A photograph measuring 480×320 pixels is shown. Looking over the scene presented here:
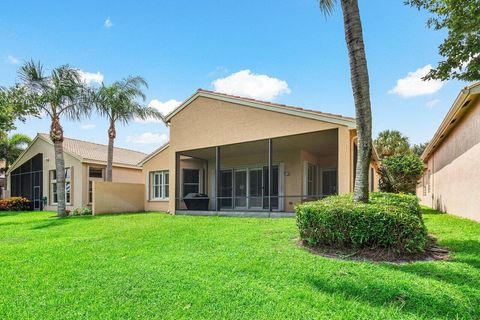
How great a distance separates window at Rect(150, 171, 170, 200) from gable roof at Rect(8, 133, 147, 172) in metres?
3.69

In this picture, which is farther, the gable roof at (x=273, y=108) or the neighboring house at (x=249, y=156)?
the neighboring house at (x=249, y=156)

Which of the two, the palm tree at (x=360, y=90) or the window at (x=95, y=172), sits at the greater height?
the palm tree at (x=360, y=90)

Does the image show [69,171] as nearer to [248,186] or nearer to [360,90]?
[248,186]

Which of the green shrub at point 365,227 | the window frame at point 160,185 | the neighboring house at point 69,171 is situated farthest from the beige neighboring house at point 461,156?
the neighboring house at point 69,171

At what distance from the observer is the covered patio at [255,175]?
49.9 feet

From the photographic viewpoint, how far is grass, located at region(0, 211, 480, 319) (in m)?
3.72

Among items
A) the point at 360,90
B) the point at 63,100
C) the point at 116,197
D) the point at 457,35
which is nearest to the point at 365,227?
the point at 360,90

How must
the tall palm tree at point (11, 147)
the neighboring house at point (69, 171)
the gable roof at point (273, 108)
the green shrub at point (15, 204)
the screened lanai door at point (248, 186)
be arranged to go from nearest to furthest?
the gable roof at point (273, 108), the screened lanai door at point (248, 186), the neighboring house at point (69, 171), the green shrub at point (15, 204), the tall palm tree at point (11, 147)

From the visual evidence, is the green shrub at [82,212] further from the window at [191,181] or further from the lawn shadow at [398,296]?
Answer: the lawn shadow at [398,296]

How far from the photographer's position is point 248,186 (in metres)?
17.9

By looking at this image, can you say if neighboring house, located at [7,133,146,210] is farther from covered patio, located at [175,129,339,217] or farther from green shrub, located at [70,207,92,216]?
covered patio, located at [175,129,339,217]

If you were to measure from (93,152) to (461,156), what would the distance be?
23.7 meters

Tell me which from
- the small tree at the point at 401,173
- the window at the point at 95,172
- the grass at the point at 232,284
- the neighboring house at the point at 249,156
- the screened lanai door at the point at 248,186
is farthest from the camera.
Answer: the window at the point at 95,172

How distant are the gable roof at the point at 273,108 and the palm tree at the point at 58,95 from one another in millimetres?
6021
